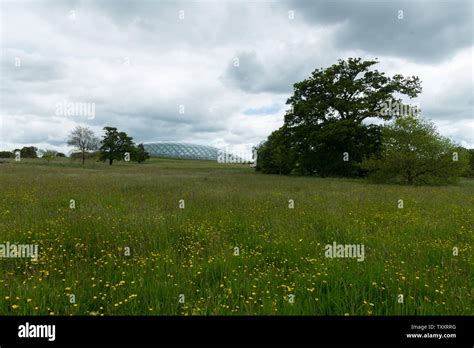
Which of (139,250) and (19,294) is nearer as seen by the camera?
(19,294)

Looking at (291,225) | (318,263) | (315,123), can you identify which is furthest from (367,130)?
(318,263)

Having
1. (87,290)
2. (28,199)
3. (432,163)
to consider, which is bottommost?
(87,290)

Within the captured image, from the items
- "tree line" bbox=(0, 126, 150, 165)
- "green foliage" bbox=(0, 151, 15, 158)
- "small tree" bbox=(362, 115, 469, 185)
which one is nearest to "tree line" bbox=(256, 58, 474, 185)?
"small tree" bbox=(362, 115, 469, 185)

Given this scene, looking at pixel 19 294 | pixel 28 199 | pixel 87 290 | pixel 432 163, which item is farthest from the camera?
pixel 432 163

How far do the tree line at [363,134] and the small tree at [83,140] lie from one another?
60378 mm

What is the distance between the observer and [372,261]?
454 cm

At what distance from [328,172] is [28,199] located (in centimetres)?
3421

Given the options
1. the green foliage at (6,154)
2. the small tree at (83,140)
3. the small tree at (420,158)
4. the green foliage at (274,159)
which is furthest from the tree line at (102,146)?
the small tree at (420,158)

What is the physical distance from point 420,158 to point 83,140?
8021cm

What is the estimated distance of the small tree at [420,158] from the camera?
25438 millimetres
